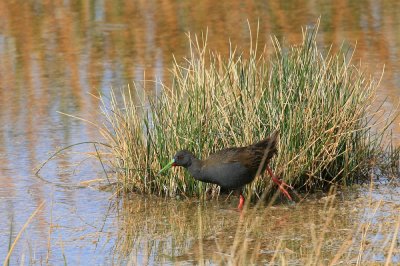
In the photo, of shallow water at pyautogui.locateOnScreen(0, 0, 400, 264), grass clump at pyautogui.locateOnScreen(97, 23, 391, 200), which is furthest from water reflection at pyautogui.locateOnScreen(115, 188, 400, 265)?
grass clump at pyautogui.locateOnScreen(97, 23, 391, 200)

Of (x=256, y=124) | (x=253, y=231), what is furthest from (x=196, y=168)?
(x=256, y=124)

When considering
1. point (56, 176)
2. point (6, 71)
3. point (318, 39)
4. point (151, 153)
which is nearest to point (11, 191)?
point (56, 176)

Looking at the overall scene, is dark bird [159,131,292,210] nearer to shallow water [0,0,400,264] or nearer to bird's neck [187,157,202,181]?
bird's neck [187,157,202,181]

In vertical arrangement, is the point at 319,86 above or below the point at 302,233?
above

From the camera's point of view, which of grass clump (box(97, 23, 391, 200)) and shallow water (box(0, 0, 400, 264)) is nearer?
shallow water (box(0, 0, 400, 264))

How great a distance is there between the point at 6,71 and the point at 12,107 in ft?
6.47

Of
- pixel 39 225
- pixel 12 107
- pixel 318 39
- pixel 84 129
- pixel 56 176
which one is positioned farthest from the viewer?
pixel 318 39

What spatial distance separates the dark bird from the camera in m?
8.13

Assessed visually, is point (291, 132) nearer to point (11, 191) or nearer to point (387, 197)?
point (387, 197)

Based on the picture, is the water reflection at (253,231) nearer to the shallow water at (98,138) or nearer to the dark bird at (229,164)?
the shallow water at (98,138)

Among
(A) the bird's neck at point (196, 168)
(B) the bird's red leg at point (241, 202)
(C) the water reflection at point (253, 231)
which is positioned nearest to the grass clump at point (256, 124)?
(C) the water reflection at point (253, 231)

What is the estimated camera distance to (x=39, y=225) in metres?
8.13

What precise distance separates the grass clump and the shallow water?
27cm

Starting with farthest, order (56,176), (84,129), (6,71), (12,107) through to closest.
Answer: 1. (6,71)
2. (12,107)
3. (84,129)
4. (56,176)
